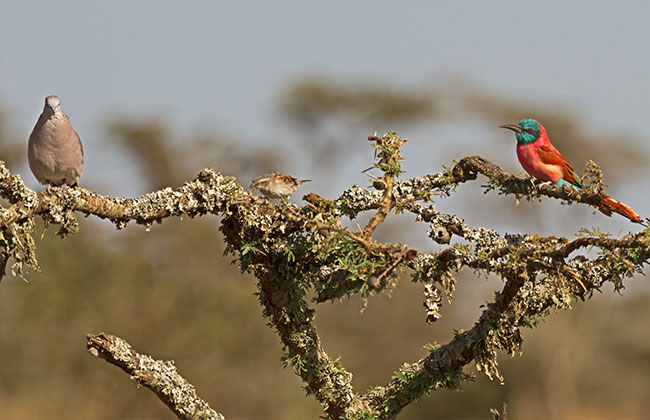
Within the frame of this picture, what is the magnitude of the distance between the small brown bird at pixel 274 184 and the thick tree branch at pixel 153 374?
957 millimetres

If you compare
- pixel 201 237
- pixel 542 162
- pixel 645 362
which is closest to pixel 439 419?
pixel 645 362

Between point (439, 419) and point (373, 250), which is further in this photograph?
point (439, 419)

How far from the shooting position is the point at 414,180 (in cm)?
384

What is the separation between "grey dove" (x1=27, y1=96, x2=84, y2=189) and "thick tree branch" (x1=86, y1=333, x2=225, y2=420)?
4.53ft

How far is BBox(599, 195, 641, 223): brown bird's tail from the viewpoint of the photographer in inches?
140

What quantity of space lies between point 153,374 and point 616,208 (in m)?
2.09

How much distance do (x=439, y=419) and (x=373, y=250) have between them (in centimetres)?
2042

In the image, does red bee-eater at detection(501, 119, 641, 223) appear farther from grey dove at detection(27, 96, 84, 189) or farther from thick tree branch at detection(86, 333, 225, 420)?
grey dove at detection(27, 96, 84, 189)

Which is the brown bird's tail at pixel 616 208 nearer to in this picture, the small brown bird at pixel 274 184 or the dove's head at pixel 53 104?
the small brown bird at pixel 274 184

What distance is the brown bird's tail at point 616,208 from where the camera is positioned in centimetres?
356

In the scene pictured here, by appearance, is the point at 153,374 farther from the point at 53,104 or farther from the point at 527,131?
the point at 527,131

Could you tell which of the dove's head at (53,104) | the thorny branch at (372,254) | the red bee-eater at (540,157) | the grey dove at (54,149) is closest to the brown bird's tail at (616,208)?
the thorny branch at (372,254)

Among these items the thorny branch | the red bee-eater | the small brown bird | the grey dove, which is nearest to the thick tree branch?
the thorny branch

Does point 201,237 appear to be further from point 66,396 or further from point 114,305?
point 66,396
